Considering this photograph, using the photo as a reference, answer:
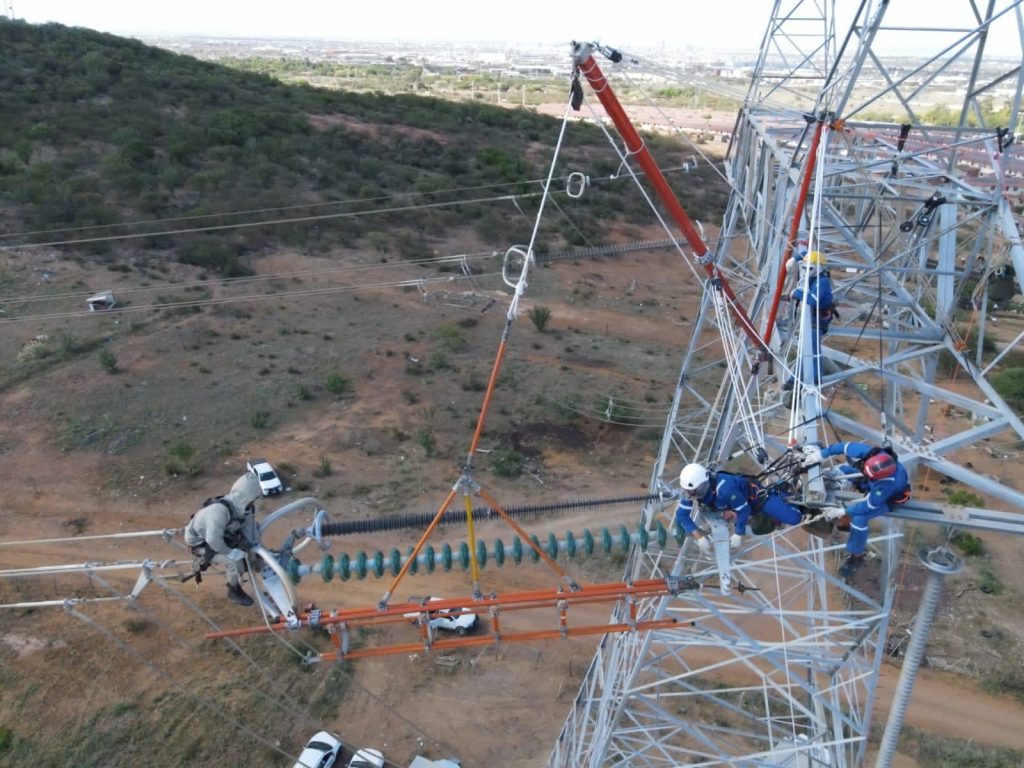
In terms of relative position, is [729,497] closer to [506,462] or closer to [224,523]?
[224,523]

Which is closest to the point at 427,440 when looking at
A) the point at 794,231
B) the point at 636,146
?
the point at 794,231

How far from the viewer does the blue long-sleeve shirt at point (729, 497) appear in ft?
22.8

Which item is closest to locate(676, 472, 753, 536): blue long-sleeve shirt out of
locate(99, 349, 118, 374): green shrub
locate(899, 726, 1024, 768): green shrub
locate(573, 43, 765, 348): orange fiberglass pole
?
locate(573, 43, 765, 348): orange fiberglass pole

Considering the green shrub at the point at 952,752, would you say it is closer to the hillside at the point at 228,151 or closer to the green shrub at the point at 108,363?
the green shrub at the point at 108,363

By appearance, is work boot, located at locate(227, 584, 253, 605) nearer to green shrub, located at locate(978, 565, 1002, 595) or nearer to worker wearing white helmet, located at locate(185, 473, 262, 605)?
worker wearing white helmet, located at locate(185, 473, 262, 605)

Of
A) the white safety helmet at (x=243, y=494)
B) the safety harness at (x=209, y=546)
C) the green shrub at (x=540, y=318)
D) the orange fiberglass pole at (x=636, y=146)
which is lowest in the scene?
the green shrub at (x=540, y=318)

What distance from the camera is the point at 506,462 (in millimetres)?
22609

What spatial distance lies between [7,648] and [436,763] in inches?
411

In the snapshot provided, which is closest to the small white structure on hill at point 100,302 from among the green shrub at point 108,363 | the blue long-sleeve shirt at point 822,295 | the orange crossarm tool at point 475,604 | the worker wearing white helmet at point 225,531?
the green shrub at point 108,363

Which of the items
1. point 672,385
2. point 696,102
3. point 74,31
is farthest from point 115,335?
point 696,102

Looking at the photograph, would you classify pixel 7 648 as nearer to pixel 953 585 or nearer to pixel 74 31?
pixel 953 585

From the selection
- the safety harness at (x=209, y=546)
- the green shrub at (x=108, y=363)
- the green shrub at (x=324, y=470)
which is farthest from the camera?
the green shrub at (x=108, y=363)

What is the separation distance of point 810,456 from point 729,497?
91 cm

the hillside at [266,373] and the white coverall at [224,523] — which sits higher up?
the white coverall at [224,523]
